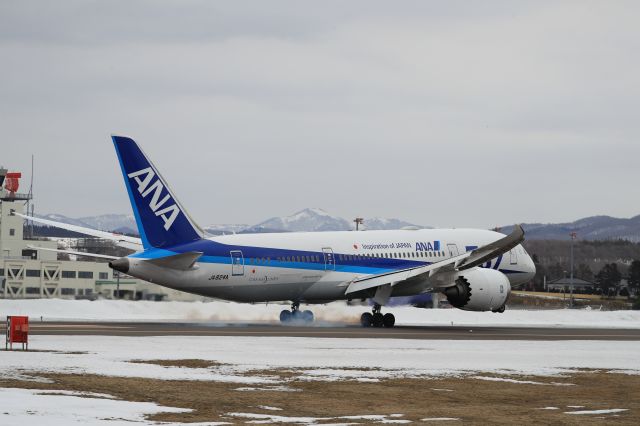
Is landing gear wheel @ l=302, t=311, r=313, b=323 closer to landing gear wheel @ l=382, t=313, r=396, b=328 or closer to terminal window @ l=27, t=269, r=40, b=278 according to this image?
landing gear wheel @ l=382, t=313, r=396, b=328

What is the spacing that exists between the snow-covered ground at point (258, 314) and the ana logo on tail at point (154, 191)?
12219mm

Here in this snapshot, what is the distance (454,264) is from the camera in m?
54.5

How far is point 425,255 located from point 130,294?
Result: 2757cm

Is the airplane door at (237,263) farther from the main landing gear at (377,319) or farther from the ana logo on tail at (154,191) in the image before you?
the main landing gear at (377,319)

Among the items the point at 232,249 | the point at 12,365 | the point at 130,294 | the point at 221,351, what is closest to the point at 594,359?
the point at 221,351

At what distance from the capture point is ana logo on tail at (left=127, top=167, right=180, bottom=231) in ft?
170

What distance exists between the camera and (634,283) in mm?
176875

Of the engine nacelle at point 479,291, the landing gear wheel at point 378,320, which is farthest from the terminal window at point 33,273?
the engine nacelle at point 479,291

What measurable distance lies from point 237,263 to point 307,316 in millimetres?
6399

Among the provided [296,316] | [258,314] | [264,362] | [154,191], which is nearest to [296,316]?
[296,316]

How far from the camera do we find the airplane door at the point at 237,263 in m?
53.8

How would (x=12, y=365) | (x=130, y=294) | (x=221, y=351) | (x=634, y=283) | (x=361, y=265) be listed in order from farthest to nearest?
(x=634, y=283) < (x=130, y=294) < (x=361, y=265) < (x=221, y=351) < (x=12, y=365)

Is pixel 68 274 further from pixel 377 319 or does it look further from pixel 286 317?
pixel 377 319

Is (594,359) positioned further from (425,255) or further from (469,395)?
(425,255)
